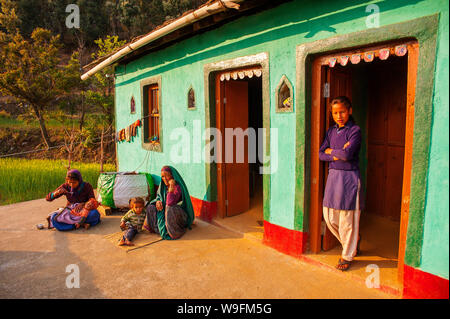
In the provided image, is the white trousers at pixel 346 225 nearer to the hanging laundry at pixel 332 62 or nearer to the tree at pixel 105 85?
the hanging laundry at pixel 332 62

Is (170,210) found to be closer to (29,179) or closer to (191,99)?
(191,99)

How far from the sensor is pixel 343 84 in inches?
162

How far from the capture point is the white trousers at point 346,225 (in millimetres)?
3611

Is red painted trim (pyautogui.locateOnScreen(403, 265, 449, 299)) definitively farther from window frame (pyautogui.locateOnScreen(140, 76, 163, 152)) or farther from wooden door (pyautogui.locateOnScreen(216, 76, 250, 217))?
window frame (pyautogui.locateOnScreen(140, 76, 163, 152))

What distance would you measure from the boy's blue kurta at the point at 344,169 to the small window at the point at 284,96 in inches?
27.6

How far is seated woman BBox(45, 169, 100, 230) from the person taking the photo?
216 inches

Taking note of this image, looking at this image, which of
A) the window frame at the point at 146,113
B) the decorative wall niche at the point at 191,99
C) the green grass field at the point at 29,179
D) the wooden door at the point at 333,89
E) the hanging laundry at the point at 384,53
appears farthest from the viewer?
the green grass field at the point at 29,179

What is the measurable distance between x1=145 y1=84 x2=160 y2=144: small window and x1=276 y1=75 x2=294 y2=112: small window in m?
3.92

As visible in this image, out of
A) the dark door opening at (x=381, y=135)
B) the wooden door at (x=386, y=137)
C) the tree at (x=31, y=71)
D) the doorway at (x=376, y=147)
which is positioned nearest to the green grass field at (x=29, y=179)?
the tree at (x=31, y=71)

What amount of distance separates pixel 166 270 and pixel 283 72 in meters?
2.80

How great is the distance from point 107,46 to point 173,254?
41.4ft

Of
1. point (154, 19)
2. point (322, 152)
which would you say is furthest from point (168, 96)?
point (154, 19)

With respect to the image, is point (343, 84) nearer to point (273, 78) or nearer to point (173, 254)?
point (273, 78)

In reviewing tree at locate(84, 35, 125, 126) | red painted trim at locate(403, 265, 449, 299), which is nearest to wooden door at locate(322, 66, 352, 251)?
red painted trim at locate(403, 265, 449, 299)
